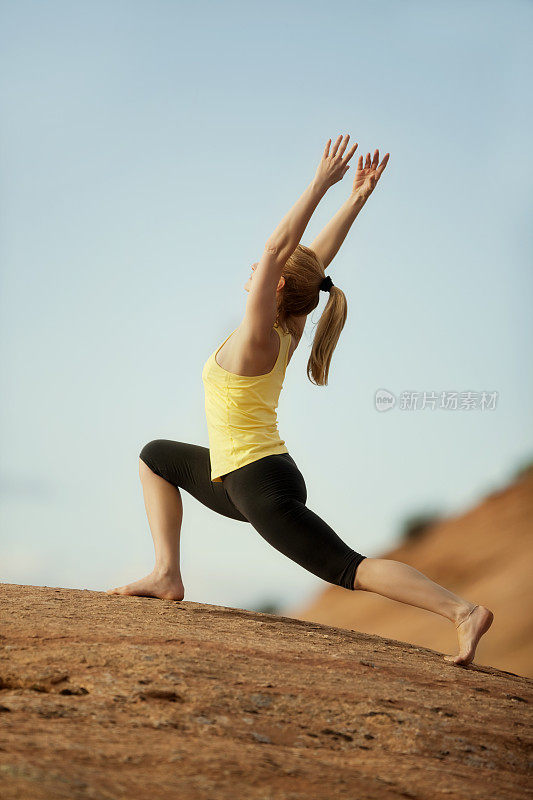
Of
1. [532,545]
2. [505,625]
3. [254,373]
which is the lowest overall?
[505,625]

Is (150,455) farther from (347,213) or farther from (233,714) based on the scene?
(233,714)

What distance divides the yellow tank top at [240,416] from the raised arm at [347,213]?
397 mm

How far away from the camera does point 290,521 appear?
191 centimetres

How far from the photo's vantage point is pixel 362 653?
1.79 metres

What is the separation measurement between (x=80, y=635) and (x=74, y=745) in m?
0.58

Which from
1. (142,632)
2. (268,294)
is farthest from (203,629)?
(268,294)

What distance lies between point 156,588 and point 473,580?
410cm

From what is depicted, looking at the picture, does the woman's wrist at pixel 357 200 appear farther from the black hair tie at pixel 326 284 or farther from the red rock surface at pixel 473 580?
the red rock surface at pixel 473 580

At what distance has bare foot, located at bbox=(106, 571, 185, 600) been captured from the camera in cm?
218

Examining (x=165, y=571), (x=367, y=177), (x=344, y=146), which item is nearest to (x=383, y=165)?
(x=367, y=177)

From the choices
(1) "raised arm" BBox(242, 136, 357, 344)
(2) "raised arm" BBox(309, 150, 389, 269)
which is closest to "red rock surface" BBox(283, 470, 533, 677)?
(2) "raised arm" BBox(309, 150, 389, 269)

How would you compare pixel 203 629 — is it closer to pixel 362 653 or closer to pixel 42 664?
pixel 362 653

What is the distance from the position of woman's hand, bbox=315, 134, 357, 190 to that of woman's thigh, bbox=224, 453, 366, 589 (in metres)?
0.68

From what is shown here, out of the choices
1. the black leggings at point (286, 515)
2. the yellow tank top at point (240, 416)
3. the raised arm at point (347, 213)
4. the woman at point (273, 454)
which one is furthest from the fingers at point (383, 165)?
the black leggings at point (286, 515)
